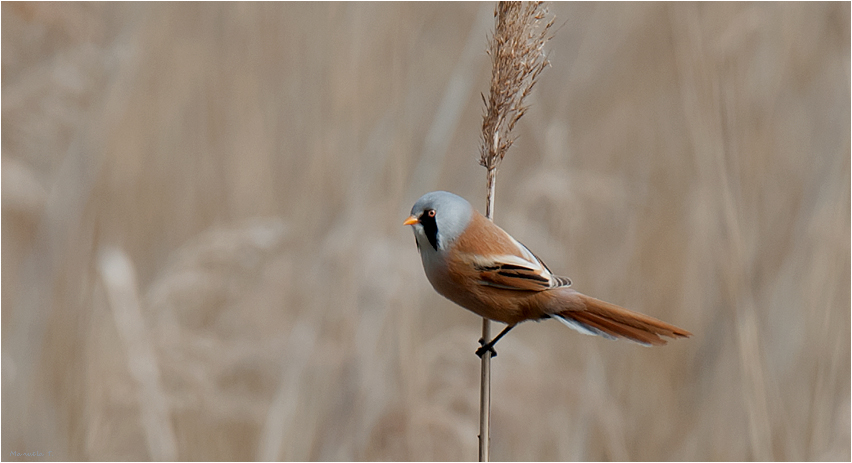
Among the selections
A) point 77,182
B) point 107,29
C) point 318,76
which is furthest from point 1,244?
point 318,76

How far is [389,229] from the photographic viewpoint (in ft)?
8.87

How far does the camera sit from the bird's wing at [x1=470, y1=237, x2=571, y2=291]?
1456mm

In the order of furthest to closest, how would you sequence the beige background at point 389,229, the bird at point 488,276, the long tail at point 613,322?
the beige background at point 389,229 → the bird at point 488,276 → the long tail at point 613,322

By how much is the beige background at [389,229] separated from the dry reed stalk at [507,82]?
2.57 ft

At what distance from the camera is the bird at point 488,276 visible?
1438mm

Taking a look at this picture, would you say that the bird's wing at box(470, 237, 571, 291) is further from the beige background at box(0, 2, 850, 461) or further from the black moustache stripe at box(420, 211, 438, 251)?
the beige background at box(0, 2, 850, 461)

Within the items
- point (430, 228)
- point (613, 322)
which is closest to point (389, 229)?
point (430, 228)

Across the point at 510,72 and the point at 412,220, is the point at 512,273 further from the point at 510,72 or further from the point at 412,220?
the point at 510,72

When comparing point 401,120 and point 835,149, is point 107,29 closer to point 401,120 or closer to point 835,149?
point 401,120

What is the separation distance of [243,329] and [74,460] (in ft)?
2.21

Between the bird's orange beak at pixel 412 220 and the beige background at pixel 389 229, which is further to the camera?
the beige background at pixel 389 229

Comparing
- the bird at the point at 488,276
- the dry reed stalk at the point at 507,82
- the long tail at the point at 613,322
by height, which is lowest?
the long tail at the point at 613,322

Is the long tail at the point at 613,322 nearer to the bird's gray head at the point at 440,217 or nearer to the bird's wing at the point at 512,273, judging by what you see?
the bird's wing at the point at 512,273

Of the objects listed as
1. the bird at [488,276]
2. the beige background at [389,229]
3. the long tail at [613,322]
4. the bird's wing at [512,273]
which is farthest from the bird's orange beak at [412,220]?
the beige background at [389,229]
